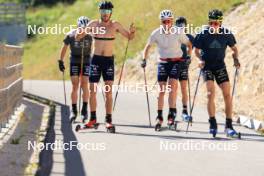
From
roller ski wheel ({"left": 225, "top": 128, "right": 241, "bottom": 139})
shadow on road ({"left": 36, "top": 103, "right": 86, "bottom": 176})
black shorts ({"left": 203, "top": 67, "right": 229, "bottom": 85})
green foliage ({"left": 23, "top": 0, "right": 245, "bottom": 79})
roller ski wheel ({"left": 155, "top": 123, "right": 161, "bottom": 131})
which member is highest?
green foliage ({"left": 23, "top": 0, "right": 245, "bottom": 79})

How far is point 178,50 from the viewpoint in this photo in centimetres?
1509

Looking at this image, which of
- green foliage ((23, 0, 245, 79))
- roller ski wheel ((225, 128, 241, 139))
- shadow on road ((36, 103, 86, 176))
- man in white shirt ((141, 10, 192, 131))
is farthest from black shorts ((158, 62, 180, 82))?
green foliage ((23, 0, 245, 79))

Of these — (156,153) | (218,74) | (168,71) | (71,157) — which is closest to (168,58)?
(168,71)

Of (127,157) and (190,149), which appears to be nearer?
(127,157)

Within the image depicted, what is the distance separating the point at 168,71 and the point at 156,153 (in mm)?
3608

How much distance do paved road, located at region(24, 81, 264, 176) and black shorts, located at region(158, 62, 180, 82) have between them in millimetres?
1003

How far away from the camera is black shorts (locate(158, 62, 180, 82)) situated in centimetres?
1496

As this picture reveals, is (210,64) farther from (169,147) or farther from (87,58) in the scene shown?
(87,58)

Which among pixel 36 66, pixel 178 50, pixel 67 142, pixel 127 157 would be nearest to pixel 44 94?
pixel 178 50

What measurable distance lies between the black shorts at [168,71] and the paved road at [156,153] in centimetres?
100

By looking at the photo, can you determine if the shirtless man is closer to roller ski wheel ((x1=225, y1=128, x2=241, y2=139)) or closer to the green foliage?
roller ski wheel ((x1=225, y1=128, x2=241, y2=139))

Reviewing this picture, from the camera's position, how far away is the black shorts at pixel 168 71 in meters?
15.0

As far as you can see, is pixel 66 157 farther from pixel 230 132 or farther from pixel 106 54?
pixel 106 54

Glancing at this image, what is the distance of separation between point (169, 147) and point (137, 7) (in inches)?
1166
